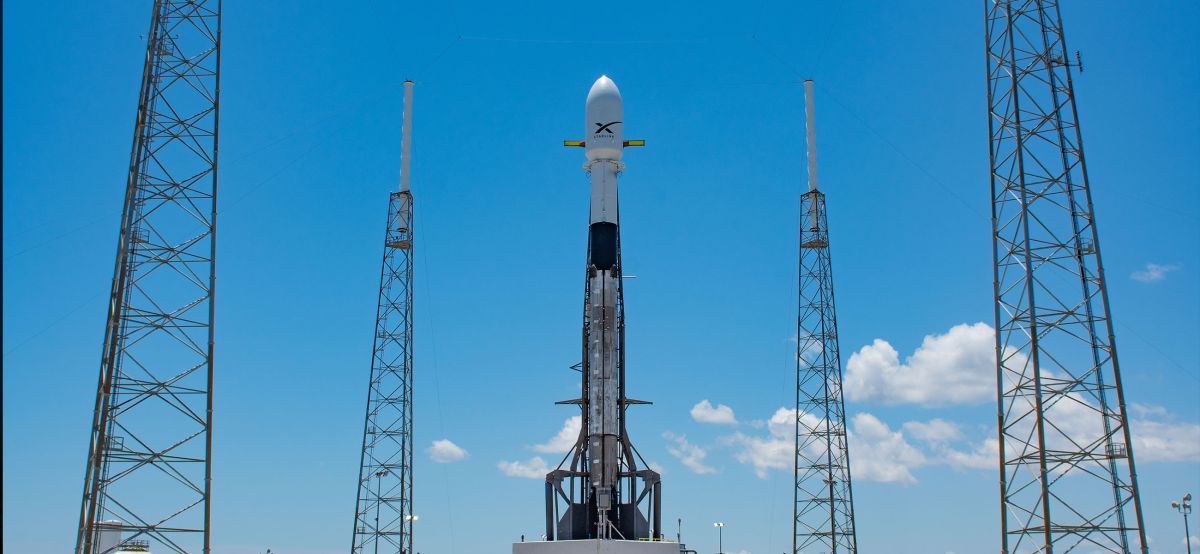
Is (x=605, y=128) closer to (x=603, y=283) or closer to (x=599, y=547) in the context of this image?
(x=603, y=283)

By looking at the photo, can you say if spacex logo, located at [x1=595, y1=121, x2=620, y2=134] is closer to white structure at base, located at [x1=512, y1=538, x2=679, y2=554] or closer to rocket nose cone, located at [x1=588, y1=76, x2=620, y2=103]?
rocket nose cone, located at [x1=588, y1=76, x2=620, y2=103]

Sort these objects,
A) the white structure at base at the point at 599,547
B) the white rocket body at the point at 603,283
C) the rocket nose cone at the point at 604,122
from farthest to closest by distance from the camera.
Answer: the rocket nose cone at the point at 604,122 → the white rocket body at the point at 603,283 → the white structure at base at the point at 599,547

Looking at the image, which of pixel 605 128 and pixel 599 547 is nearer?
pixel 599 547

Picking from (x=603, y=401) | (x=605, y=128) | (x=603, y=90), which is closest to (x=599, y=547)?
(x=603, y=401)

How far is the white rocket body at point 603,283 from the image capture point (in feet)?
132

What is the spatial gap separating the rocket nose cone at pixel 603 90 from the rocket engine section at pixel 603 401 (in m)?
0.91

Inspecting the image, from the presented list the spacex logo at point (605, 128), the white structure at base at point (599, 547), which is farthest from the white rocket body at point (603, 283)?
the white structure at base at point (599, 547)

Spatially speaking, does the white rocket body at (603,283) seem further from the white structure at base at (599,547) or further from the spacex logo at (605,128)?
the white structure at base at (599,547)

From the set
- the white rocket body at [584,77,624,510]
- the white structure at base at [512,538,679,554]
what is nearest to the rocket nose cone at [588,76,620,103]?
the white rocket body at [584,77,624,510]

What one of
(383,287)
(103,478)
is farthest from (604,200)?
Result: (103,478)

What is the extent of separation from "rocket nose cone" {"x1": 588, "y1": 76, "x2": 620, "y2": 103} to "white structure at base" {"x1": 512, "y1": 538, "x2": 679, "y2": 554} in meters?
18.7

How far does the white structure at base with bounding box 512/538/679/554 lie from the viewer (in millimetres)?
36562

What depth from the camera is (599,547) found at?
36969 millimetres

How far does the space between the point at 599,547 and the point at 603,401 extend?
601 centimetres
